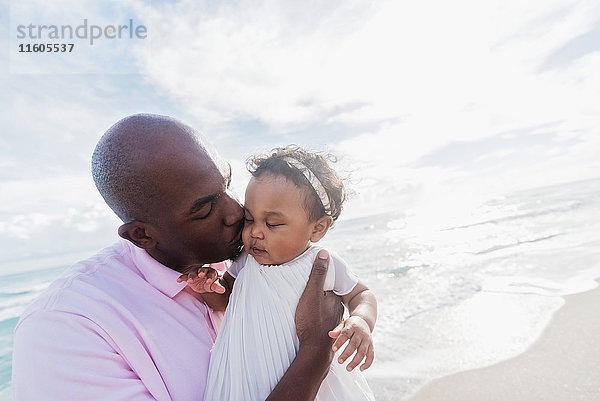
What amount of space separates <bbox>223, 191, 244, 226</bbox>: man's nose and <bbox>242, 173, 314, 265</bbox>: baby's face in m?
0.11

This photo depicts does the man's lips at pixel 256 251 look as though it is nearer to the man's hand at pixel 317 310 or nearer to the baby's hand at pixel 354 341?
the man's hand at pixel 317 310

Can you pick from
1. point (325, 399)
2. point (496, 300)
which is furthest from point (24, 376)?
point (496, 300)

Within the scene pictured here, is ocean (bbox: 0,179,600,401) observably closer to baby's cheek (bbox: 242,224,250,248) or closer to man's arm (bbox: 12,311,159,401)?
baby's cheek (bbox: 242,224,250,248)

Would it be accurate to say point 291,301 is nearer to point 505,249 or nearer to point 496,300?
point 496,300

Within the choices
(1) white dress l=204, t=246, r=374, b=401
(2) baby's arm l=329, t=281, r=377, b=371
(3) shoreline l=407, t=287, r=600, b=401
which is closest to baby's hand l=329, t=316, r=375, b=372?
(2) baby's arm l=329, t=281, r=377, b=371

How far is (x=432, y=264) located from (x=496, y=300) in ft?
17.8

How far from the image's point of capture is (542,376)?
463 centimetres

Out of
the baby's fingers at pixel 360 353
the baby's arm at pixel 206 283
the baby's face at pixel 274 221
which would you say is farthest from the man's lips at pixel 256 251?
the baby's fingers at pixel 360 353

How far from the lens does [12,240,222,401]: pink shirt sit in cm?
145

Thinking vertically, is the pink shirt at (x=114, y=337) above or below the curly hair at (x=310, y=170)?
below

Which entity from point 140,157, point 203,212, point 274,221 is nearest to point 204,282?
point 203,212

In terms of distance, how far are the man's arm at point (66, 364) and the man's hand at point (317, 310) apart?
0.74 metres

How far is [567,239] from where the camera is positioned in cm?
1220

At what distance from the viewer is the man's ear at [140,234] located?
2.19 meters
